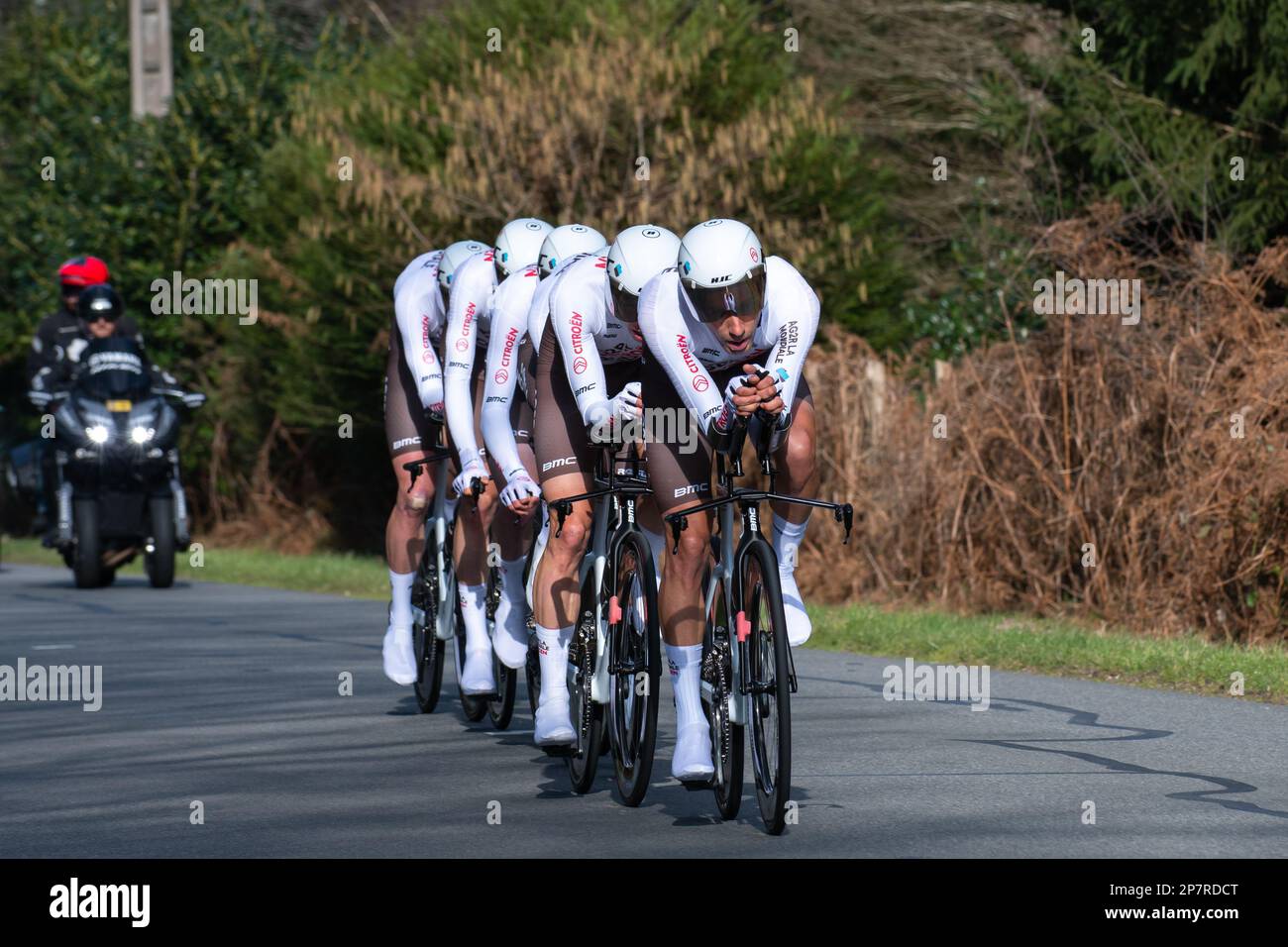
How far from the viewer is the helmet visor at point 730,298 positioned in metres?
7.35

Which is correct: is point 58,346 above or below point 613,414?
above

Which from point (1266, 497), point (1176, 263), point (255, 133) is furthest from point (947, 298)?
point (255, 133)

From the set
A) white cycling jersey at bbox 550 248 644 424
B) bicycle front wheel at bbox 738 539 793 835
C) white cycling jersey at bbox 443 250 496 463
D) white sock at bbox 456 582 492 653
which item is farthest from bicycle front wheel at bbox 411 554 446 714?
bicycle front wheel at bbox 738 539 793 835

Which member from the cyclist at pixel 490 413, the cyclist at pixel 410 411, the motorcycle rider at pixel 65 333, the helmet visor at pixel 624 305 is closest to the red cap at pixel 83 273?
the motorcycle rider at pixel 65 333

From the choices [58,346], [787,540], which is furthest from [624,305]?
[58,346]

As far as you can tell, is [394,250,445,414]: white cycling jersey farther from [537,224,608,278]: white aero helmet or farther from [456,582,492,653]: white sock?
[537,224,608,278]: white aero helmet

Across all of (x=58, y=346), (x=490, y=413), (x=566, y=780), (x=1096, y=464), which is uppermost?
(x=58, y=346)

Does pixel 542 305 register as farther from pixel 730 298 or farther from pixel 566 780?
pixel 566 780

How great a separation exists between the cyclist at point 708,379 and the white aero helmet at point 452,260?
242 centimetres

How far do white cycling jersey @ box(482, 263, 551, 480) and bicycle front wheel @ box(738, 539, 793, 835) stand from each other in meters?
1.68

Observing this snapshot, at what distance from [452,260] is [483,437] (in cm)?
86

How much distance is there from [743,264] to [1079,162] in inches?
492

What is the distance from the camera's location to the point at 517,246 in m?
9.55

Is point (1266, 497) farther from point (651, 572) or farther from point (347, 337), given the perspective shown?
point (347, 337)
